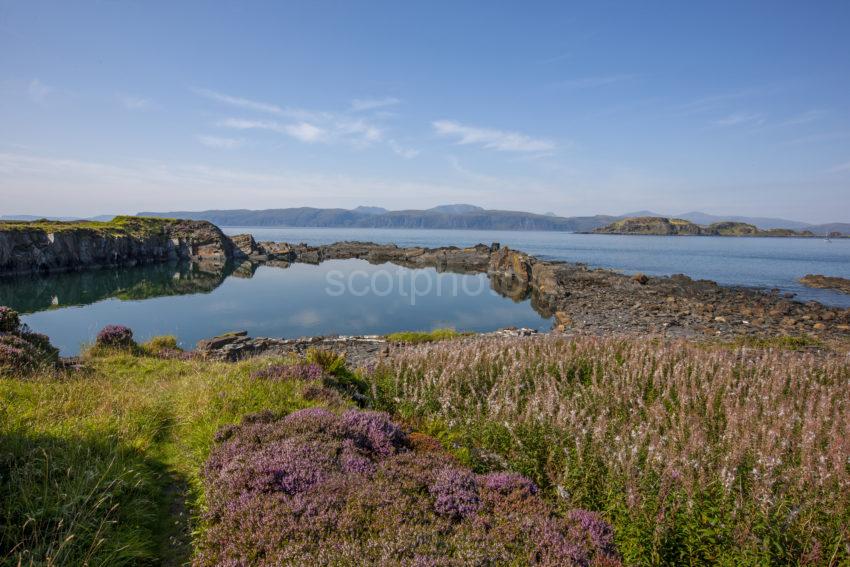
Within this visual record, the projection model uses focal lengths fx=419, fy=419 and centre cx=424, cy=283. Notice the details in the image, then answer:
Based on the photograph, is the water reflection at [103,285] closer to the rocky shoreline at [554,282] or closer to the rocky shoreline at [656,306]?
the rocky shoreline at [554,282]

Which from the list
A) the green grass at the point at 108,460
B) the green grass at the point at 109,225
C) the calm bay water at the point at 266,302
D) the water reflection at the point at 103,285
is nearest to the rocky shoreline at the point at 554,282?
the green grass at the point at 109,225

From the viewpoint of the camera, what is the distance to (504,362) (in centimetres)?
1345

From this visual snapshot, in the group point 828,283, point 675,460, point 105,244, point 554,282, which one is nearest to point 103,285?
point 105,244

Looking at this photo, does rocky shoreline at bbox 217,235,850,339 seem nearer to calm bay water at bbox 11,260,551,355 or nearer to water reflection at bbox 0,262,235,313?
calm bay water at bbox 11,260,551,355

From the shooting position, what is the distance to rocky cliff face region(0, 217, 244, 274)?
57.2 metres

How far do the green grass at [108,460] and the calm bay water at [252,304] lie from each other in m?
14.9

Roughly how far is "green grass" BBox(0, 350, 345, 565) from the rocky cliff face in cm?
6500

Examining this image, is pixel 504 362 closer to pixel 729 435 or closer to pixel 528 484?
pixel 729 435

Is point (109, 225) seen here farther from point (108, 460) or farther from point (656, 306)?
point (108, 460)

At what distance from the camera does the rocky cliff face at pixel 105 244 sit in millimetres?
57250

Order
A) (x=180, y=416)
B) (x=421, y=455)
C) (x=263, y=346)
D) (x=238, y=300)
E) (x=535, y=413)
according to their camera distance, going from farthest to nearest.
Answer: (x=238, y=300)
(x=263, y=346)
(x=180, y=416)
(x=535, y=413)
(x=421, y=455)

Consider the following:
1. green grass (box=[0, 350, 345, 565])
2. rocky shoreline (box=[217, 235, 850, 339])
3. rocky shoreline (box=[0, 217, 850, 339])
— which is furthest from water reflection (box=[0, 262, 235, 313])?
Result: rocky shoreline (box=[217, 235, 850, 339])

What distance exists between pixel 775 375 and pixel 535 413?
8804 mm

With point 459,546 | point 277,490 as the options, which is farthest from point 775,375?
point 277,490
